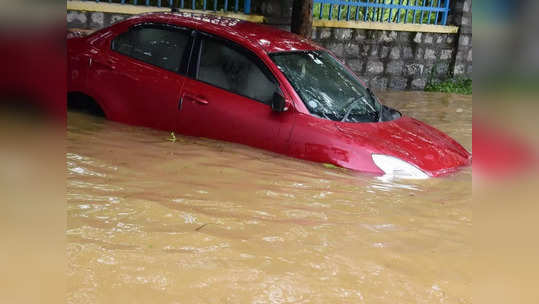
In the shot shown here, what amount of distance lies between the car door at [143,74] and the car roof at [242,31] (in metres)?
0.13

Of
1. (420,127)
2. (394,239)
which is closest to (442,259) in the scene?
(394,239)

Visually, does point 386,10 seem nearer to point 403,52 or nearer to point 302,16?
point 403,52

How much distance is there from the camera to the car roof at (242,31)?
19.2 ft

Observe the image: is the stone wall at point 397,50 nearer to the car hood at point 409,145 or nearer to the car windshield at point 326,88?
the car windshield at point 326,88

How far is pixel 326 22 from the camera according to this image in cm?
1065

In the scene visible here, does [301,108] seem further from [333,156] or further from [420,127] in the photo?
[420,127]

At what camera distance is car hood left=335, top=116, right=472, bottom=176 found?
17.1 feet

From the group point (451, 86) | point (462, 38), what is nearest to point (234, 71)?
point (451, 86)

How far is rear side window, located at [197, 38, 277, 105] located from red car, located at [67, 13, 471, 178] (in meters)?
0.01

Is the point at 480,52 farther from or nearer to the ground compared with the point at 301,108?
farther from the ground

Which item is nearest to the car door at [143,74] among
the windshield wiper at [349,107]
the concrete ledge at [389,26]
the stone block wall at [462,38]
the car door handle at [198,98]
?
the car door handle at [198,98]

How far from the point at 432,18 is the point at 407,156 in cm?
815

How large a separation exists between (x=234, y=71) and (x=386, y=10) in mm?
6999

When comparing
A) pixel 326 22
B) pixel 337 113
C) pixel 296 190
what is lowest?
pixel 296 190
